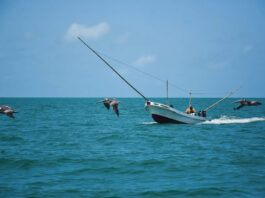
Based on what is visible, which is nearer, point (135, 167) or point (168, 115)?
point (135, 167)

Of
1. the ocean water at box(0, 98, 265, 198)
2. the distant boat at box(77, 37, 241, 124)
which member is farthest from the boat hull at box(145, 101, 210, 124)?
the ocean water at box(0, 98, 265, 198)

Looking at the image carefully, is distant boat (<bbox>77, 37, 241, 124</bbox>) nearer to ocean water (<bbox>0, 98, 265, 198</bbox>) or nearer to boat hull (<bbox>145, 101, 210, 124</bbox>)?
boat hull (<bbox>145, 101, 210, 124</bbox>)

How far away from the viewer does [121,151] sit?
21125 mm

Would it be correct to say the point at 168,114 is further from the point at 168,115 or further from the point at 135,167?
the point at 135,167

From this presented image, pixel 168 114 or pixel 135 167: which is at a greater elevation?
pixel 168 114

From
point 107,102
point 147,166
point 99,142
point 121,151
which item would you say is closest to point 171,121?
point 99,142

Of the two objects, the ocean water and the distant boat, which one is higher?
the distant boat

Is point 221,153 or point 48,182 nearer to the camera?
point 48,182

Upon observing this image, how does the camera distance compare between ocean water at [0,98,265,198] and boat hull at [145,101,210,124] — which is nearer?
ocean water at [0,98,265,198]

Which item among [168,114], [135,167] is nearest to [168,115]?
[168,114]

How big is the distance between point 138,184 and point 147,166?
3.03 m

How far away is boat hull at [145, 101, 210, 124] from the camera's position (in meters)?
34.4

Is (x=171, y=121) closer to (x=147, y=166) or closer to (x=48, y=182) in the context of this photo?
(x=147, y=166)

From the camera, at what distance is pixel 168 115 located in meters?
35.2
